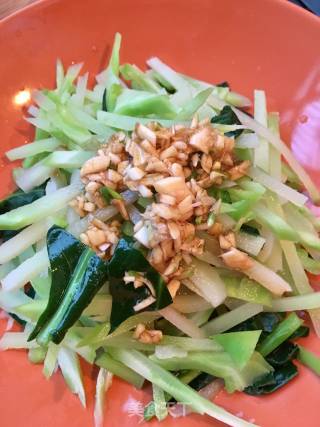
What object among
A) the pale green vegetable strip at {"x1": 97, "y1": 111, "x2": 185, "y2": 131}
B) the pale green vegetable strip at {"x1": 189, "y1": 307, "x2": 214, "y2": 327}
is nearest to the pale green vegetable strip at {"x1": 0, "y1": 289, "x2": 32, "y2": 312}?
the pale green vegetable strip at {"x1": 189, "y1": 307, "x2": 214, "y2": 327}

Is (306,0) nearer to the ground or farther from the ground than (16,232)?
farther from the ground

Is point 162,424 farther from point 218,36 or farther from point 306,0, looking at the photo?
point 306,0

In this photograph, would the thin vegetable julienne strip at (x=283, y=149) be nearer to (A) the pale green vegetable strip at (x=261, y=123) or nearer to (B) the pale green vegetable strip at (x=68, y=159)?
(A) the pale green vegetable strip at (x=261, y=123)

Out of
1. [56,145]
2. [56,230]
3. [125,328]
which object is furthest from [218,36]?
[125,328]

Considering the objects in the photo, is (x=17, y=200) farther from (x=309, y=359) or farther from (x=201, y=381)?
(x=309, y=359)

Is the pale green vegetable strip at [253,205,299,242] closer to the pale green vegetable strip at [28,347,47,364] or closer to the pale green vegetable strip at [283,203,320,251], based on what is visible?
the pale green vegetable strip at [283,203,320,251]

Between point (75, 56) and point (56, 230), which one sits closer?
point (56, 230)
